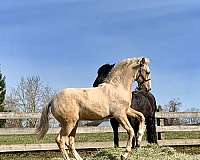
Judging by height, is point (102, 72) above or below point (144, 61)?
below

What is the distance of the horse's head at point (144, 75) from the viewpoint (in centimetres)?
746

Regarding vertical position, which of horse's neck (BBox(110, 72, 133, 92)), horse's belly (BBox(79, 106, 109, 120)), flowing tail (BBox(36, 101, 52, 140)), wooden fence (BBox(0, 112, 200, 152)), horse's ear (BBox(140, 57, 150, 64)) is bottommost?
wooden fence (BBox(0, 112, 200, 152))

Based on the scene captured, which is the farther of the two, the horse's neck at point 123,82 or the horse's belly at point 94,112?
the horse's neck at point 123,82

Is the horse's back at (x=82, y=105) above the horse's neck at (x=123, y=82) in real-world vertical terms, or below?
below

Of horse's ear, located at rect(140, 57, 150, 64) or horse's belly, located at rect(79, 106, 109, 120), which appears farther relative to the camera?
horse's ear, located at rect(140, 57, 150, 64)

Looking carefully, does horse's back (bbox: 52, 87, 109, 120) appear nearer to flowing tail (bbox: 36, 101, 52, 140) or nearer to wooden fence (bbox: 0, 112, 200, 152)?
flowing tail (bbox: 36, 101, 52, 140)

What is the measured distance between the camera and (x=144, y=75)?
7.53m

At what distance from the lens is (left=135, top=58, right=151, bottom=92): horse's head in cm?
746

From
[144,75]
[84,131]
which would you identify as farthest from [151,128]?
[144,75]

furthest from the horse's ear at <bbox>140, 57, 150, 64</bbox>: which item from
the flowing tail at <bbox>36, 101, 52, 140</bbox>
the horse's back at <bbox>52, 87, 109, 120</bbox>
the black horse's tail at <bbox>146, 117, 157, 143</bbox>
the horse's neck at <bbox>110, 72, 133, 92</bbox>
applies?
the black horse's tail at <bbox>146, 117, 157, 143</bbox>

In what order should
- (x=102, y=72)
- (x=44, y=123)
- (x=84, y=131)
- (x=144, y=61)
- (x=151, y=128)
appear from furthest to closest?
(x=84, y=131) < (x=151, y=128) < (x=102, y=72) < (x=44, y=123) < (x=144, y=61)

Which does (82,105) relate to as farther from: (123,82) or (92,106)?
(123,82)

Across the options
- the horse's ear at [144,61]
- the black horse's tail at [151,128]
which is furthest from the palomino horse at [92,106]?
the black horse's tail at [151,128]

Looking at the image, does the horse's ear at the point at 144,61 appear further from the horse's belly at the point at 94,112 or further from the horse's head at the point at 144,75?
the horse's belly at the point at 94,112
